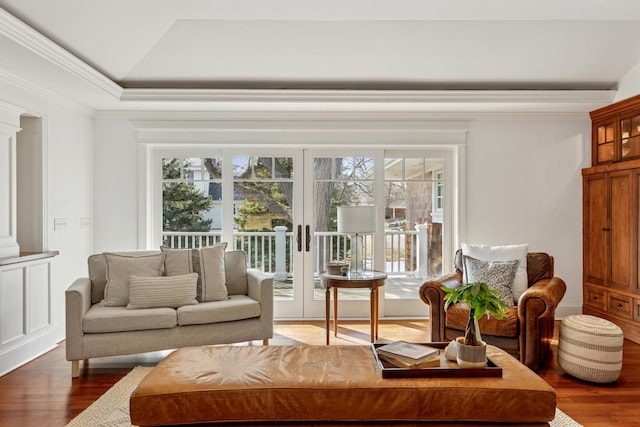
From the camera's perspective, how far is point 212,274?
3.75 m

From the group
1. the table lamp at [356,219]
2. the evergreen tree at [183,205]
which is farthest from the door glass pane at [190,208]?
the table lamp at [356,219]

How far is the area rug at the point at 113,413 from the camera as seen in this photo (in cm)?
248

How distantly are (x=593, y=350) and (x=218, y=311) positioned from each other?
8.63 feet

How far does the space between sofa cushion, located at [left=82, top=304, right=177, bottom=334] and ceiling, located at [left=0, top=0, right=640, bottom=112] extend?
1.86 meters

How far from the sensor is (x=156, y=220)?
4.78m

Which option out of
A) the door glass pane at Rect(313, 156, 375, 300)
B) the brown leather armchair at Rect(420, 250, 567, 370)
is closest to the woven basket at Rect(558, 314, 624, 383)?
the brown leather armchair at Rect(420, 250, 567, 370)

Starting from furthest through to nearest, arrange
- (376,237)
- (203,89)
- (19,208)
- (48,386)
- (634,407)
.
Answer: (376,237)
(203,89)
(19,208)
(48,386)
(634,407)

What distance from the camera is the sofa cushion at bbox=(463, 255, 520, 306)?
359 centimetres

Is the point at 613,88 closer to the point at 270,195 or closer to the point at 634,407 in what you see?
the point at 634,407

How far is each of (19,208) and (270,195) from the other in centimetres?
225

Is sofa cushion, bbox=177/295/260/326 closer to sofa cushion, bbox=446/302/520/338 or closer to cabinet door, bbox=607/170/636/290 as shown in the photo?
sofa cushion, bbox=446/302/520/338

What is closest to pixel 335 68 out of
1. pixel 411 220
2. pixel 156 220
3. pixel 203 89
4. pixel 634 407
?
pixel 203 89

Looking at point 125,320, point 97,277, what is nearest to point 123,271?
point 97,277

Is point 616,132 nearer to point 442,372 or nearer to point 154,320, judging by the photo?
point 442,372
